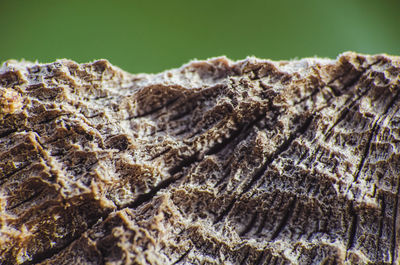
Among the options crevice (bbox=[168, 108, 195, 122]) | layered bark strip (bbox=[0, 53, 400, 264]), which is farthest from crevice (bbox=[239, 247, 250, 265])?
crevice (bbox=[168, 108, 195, 122])

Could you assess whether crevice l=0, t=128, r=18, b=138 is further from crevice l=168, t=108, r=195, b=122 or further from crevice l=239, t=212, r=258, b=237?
crevice l=239, t=212, r=258, b=237

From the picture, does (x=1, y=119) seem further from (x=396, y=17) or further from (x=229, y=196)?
(x=396, y=17)

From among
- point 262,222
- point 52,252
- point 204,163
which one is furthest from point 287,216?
point 52,252

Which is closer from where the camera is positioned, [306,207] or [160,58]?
[306,207]

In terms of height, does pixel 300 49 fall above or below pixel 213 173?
above

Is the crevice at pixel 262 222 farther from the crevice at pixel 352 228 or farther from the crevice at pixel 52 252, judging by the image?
the crevice at pixel 52 252

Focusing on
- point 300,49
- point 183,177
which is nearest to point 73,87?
point 183,177

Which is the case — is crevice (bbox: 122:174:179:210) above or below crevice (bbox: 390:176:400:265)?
below

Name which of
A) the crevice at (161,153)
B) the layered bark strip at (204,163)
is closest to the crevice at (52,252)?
the layered bark strip at (204,163)

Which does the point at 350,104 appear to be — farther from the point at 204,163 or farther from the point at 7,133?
the point at 7,133
